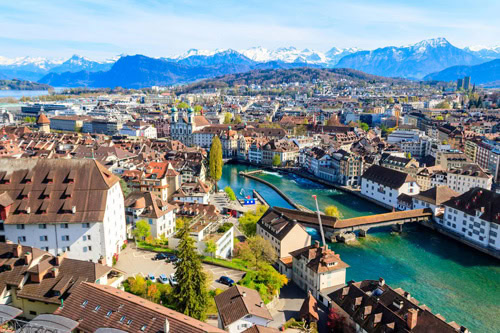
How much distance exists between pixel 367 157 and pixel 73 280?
1902 inches

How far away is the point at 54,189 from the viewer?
24.3m

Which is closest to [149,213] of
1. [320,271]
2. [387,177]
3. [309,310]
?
[320,271]

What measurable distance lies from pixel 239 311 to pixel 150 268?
7931 mm

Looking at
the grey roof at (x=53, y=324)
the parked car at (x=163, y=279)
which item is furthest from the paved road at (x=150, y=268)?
the grey roof at (x=53, y=324)

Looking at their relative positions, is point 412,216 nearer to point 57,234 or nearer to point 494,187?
point 494,187

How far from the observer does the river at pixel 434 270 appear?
25328 mm

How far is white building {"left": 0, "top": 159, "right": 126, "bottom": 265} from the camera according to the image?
76.9ft

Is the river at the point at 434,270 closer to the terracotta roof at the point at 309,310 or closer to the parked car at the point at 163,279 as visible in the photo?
the terracotta roof at the point at 309,310

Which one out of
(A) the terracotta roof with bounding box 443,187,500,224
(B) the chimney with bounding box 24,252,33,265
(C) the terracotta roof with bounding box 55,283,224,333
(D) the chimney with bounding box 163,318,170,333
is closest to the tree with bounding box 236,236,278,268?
(C) the terracotta roof with bounding box 55,283,224,333

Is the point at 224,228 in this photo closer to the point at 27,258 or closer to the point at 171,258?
the point at 171,258

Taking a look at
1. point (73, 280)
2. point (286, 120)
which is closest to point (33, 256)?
point (73, 280)

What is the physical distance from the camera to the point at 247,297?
19.1 meters

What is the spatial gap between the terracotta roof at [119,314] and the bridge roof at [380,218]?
23.7 meters

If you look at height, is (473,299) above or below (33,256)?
below
